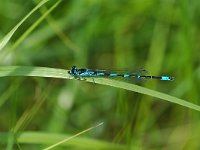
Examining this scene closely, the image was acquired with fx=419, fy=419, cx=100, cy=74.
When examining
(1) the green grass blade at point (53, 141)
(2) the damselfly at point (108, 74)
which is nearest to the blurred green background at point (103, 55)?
(2) the damselfly at point (108, 74)

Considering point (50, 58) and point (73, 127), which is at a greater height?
point (50, 58)

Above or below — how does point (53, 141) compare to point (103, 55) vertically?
below

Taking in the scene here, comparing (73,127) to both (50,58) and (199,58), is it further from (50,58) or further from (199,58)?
(199,58)

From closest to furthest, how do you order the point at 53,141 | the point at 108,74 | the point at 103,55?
1. the point at 53,141
2. the point at 108,74
3. the point at 103,55

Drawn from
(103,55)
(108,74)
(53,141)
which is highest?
(103,55)

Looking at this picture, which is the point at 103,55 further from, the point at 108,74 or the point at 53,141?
the point at 53,141

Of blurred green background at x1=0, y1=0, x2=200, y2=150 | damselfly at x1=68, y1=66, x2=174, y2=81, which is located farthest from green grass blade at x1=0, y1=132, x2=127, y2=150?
blurred green background at x1=0, y1=0, x2=200, y2=150

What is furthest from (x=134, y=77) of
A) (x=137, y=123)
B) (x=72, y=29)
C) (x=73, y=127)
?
(x=72, y=29)

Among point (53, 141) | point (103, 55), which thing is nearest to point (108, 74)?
point (53, 141)

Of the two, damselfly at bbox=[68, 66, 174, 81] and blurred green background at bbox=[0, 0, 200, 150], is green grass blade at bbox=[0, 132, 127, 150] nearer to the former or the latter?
damselfly at bbox=[68, 66, 174, 81]
